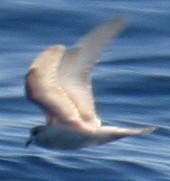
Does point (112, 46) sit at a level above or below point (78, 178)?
above

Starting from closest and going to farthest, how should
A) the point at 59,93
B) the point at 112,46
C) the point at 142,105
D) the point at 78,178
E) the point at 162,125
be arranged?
the point at 59,93, the point at 78,178, the point at 162,125, the point at 142,105, the point at 112,46

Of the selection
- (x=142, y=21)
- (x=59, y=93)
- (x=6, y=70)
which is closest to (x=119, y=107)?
(x=6, y=70)

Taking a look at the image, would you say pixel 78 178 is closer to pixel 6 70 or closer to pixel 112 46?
pixel 6 70

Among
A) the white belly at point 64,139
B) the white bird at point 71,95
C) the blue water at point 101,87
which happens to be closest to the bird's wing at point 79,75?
the white bird at point 71,95

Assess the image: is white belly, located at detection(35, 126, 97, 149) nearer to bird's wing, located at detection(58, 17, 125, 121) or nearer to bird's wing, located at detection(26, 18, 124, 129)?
bird's wing, located at detection(26, 18, 124, 129)

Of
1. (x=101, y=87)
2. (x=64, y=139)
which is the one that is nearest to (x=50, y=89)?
(x=64, y=139)

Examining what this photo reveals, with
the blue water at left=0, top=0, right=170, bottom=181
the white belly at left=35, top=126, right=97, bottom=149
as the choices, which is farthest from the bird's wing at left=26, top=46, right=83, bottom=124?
the blue water at left=0, top=0, right=170, bottom=181

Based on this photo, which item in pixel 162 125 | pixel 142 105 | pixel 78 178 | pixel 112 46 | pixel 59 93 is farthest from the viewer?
pixel 112 46
